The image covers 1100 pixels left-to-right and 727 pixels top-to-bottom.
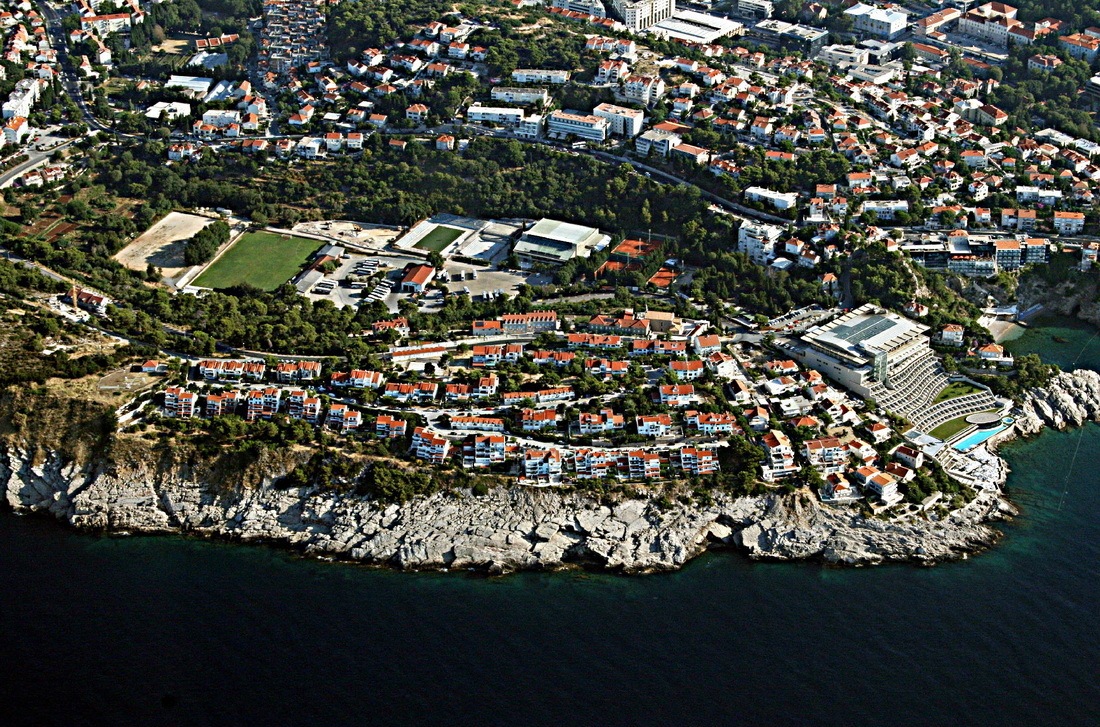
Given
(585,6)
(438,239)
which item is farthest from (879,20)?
(438,239)

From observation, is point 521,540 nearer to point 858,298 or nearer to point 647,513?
point 647,513

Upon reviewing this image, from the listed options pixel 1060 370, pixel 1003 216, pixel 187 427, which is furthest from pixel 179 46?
pixel 1060 370

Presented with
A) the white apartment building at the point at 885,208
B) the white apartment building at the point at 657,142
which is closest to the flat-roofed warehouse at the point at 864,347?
the white apartment building at the point at 885,208

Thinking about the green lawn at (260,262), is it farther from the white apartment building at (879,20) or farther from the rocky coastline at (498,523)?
the white apartment building at (879,20)

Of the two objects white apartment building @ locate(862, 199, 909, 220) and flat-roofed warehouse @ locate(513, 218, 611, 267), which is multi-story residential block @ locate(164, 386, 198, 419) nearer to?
flat-roofed warehouse @ locate(513, 218, 611, 267)

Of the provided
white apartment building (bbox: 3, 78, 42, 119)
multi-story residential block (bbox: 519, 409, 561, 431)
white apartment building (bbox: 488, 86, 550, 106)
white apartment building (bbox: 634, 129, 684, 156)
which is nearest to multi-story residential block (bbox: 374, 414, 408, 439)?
multi-story residential block (bbox: 519, 409, 561, 431)

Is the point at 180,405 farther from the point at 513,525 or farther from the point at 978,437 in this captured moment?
the point at 978,437
